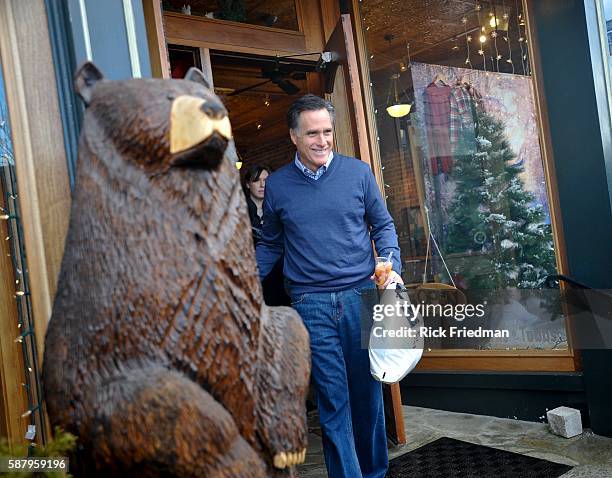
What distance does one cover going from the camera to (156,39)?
2373 millimetres

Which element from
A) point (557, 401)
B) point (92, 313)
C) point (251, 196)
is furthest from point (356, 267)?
point (557, 401)

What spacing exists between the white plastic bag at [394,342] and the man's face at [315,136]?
2.24 ft

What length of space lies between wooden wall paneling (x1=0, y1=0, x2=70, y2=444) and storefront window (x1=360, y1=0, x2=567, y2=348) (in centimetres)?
328

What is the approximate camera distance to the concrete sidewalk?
338cm

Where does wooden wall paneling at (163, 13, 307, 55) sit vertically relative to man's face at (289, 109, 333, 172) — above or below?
above

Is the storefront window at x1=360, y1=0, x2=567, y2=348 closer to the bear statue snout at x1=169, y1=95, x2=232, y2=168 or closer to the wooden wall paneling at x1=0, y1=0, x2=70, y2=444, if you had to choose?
the wooden wall paneling at x1=0, y1=0, x2=70, y2=444

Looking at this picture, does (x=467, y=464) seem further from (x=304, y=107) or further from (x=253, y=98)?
(x=253, y=98)

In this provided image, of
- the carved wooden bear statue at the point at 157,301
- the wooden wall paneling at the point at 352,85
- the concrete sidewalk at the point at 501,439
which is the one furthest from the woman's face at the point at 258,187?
the carved wooden bear statue at the point at 157,301

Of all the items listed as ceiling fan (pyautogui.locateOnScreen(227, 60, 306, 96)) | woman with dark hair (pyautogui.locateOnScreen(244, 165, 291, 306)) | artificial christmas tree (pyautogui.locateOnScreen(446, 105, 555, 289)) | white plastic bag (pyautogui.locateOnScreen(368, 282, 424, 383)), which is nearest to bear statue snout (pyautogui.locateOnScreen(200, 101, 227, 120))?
white plastic bag (pyautogui.locateOnScreen(368, 282, 424, 383))

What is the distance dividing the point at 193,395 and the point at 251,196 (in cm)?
318

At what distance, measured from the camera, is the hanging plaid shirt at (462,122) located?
4621 mm

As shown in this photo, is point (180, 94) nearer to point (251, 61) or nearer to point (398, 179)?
point (251, 61)

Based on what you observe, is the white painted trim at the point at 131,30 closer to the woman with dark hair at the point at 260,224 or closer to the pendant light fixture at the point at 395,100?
the woman with dark hair at the point at 260,224

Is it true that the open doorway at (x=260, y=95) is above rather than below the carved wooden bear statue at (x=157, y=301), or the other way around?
above
